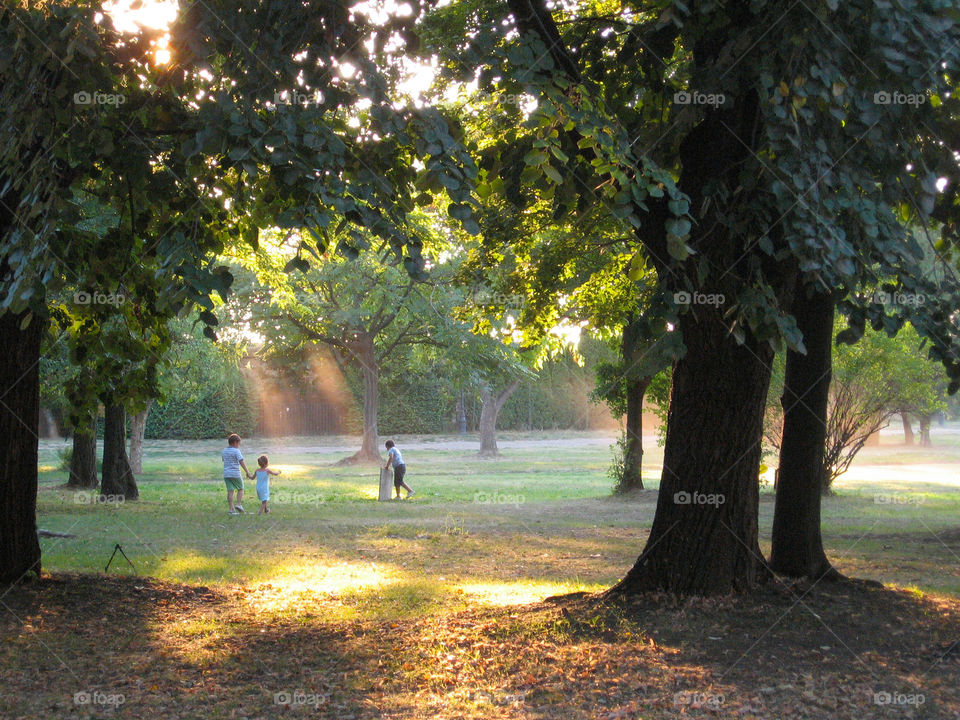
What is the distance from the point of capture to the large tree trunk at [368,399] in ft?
106

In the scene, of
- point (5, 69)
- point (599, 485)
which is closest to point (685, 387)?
point (5, 69)

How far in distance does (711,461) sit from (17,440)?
226 inches

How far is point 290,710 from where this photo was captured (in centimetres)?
536

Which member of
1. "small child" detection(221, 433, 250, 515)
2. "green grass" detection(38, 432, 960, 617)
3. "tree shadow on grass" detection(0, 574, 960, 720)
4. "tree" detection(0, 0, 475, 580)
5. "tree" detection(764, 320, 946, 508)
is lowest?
"green grass" detection(38, 432, 960, 617)

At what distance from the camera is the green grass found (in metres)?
9.96

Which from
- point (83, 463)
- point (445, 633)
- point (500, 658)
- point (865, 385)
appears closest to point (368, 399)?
point (83, 463)

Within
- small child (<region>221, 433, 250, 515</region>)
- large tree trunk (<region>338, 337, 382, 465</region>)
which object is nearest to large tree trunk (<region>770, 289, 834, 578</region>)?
small child (<region>221, 433, 250, 515</region>)

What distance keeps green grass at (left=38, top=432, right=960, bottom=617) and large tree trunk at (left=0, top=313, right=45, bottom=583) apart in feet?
7.58

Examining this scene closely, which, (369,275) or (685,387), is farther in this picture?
(369,275)

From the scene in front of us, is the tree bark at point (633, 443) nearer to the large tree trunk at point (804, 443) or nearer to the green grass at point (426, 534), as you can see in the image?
the green grass at point (426, 534)

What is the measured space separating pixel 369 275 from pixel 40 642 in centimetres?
2399

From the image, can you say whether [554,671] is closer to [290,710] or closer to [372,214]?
[290,710]

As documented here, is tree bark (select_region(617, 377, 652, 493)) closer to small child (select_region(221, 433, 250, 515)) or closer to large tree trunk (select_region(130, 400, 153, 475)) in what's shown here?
small child (select_region(221, 433, 250, 515))

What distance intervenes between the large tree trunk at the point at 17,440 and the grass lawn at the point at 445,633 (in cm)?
37
